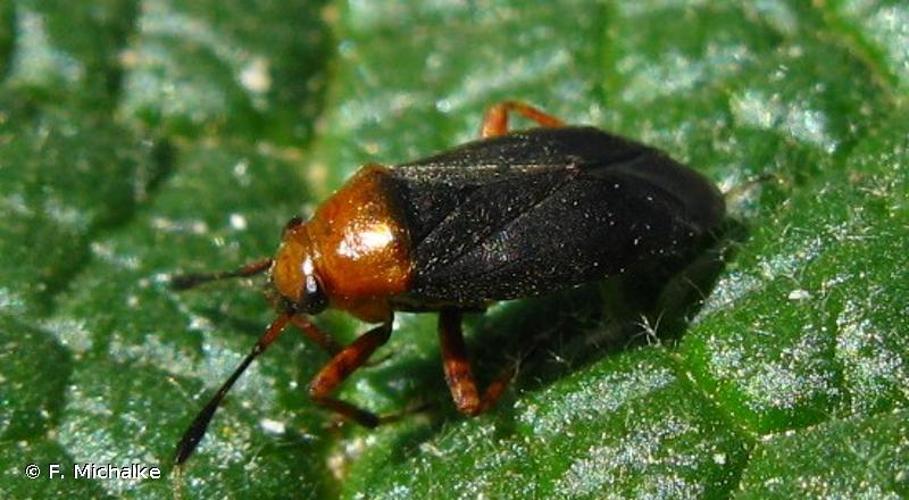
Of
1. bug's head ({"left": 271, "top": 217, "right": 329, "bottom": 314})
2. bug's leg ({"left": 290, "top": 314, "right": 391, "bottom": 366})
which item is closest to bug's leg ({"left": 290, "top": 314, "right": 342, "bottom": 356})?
bug's leg ({"left": 290, "top": 314, "right": 391, "bottom": 366})

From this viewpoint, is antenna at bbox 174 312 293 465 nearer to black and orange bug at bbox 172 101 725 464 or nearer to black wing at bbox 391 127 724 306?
black and orange bug at bbox 172 101 725 464

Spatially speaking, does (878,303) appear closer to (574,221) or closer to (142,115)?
(574,221)

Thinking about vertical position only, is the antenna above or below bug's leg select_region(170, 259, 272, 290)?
below

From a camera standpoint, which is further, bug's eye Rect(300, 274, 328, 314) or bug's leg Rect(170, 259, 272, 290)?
bug's leg Rect(170, 259, 272, 290)

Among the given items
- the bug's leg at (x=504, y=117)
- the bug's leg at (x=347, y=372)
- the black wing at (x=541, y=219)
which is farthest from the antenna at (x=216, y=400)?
the bug's leg at (x=504, y=117)

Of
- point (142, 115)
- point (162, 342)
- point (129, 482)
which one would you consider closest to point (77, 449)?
point (129, 482)

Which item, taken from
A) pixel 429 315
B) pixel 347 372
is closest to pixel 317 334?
pixel 347 372

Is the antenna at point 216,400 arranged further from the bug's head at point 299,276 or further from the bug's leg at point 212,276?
the bug's leg at point 212,276
